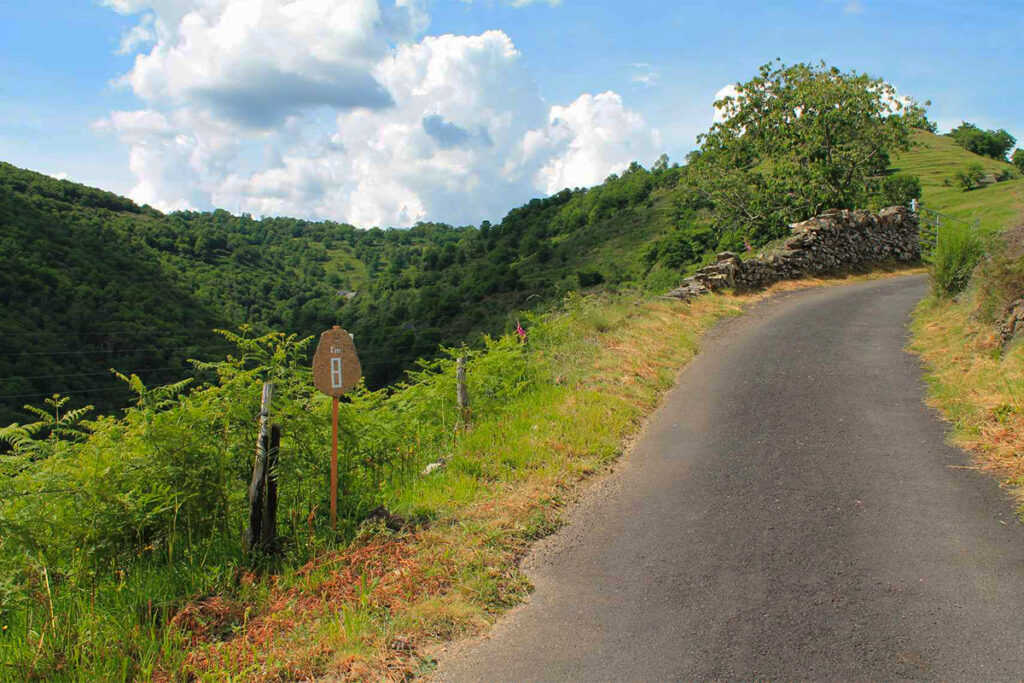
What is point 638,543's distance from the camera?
16.5 feet

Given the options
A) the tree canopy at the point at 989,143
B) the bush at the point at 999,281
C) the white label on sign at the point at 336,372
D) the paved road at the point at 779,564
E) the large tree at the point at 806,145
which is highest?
the tree canopy at the point at 989,143

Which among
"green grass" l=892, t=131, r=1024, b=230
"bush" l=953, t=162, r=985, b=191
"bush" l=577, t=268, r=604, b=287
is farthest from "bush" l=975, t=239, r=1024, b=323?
"bush" l=953, t=162, r=985, b=191

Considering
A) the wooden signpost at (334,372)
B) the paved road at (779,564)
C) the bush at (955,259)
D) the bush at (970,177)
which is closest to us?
the paved road at (779,564)

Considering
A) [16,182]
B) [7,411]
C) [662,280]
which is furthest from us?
[16,182]

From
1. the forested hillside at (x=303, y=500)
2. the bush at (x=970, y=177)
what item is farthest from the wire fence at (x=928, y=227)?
the bush at (x=970, y=177)

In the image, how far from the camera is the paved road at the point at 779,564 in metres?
3.55

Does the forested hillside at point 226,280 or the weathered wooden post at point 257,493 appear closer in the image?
the weathered wooden post at point 257,493

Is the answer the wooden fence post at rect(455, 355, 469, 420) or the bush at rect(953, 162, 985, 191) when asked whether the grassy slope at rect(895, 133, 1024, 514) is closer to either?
the wooden fence post at rect(455, 355, 469, 420)

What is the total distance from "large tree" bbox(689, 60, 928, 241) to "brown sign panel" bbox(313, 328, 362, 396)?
26.7 metres

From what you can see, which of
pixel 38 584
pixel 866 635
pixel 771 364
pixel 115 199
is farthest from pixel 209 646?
pixel 115 199

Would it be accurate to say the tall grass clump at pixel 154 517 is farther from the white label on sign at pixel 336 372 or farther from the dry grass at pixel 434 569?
the white label on sign at pixel 336 372

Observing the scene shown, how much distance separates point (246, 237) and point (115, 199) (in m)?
35.8

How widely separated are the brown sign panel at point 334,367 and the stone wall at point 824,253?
41.9 feet

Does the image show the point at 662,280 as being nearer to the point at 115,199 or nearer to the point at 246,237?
the point at 115,199
